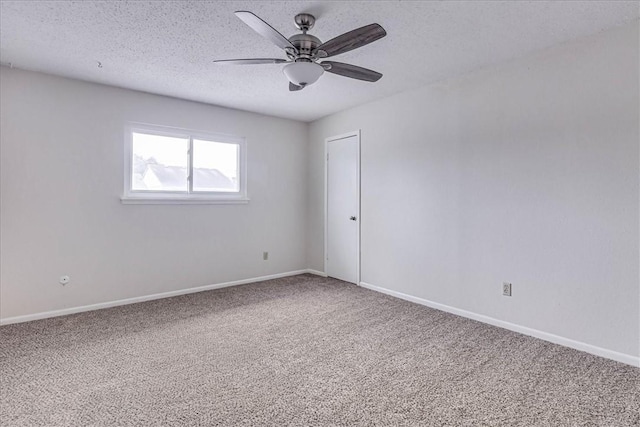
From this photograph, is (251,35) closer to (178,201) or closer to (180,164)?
(180,164)

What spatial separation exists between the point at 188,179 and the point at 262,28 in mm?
2751

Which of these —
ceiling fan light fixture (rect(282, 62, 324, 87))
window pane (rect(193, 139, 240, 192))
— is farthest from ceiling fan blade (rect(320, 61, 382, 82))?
window pane (rect(193, 139, 240, 192))

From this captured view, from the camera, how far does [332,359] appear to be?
2.41 metres

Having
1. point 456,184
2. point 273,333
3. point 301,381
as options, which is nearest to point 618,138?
point 456,184

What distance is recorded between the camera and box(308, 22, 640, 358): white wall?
239cm

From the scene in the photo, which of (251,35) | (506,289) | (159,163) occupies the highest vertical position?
(251,35)

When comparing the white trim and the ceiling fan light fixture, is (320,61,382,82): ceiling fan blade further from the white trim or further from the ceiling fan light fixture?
the white trim

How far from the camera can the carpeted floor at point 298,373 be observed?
1774mm

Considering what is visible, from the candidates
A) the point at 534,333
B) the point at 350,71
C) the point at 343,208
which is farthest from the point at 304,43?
the point at 534,333

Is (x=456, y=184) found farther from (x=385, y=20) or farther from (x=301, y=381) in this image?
(x=301, y=381)

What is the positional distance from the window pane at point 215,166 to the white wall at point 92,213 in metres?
0.21

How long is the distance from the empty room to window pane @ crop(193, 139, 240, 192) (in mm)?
31

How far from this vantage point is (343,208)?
186 inches

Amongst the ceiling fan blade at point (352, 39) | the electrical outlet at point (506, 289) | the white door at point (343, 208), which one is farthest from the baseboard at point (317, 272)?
the ceiling fan blade at point (352, 39)
